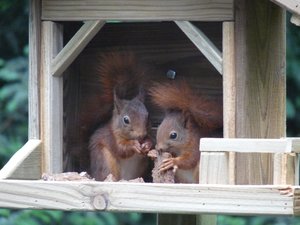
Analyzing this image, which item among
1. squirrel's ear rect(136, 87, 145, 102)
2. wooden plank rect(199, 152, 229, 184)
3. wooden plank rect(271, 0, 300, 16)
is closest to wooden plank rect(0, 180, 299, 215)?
wooden plank rect(199, 152, 229, 184)

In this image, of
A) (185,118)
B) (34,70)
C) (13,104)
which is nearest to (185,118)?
(185,118)

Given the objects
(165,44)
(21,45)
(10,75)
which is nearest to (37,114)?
(165,44)

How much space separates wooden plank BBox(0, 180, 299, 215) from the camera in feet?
11.1

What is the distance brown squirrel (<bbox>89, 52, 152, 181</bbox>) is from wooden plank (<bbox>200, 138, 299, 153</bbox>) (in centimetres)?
76

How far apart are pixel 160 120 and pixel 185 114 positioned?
229 millimetres

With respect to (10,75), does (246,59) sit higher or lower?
lower

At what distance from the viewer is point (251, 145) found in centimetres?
344

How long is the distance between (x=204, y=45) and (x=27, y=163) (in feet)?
2.12

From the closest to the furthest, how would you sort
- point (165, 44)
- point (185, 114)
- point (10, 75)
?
point (185, 114)
point (165, 44)
point (10, 75)

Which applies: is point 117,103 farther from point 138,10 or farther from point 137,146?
point 138,10

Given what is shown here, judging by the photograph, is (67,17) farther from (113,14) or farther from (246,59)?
(246,59)

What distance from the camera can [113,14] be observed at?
3.99 meters

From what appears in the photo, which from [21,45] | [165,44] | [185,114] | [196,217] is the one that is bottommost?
[196,217]

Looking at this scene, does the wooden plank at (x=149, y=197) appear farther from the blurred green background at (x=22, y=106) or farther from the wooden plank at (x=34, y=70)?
the blurred green background at (x=22, y=106)
